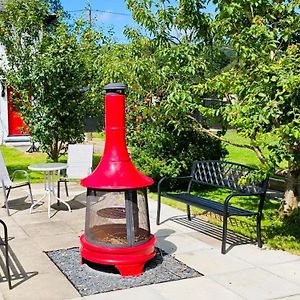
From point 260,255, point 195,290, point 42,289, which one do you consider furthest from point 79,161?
point 195,290

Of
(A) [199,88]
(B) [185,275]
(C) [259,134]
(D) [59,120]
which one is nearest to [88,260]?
(B) [185,275]

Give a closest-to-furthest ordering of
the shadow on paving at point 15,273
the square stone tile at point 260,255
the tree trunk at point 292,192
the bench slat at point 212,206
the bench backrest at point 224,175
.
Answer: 1. the shadow on paving at point 15,273
2. the square stone tile at point 260,255
3. the bench slat at point 212,206
4. the bench backrest at point 224,175
5. the tree trunk at point 292,192

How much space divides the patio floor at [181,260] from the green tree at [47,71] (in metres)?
4.17

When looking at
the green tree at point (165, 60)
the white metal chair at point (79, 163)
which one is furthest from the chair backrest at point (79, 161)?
the green tree at point (165, 60)

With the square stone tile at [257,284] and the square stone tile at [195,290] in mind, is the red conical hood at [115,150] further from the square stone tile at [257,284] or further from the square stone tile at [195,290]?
the square stone tile at [257,284]

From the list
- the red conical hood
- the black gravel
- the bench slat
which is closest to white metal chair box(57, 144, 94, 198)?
the bench slat

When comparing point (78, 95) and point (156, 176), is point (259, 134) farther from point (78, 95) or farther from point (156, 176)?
point (78, 95)

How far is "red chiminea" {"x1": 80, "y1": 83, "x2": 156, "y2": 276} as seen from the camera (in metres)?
4.85

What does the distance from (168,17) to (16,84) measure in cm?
543

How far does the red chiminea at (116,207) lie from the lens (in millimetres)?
4852

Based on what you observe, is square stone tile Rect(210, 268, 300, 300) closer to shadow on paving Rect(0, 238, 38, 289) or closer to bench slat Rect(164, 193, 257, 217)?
bench slat Rect(164, 193, 257, 217)

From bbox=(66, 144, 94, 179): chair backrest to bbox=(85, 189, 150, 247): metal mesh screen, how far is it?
3.41 m

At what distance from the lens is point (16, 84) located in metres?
11.5

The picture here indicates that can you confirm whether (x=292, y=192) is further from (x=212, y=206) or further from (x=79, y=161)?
(x=79, y=161)
